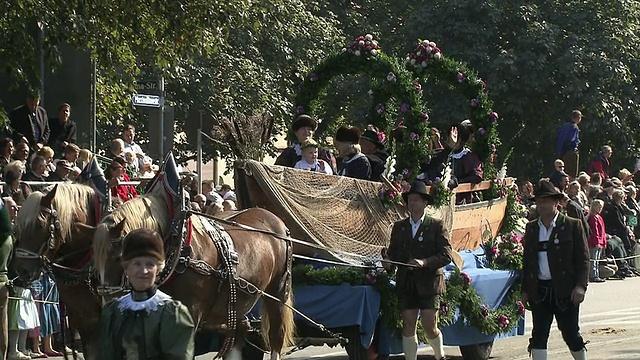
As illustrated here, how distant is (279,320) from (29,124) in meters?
6.69

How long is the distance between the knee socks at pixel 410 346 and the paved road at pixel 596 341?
2.05 metres

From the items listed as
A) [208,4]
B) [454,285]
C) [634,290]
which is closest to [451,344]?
[454,285]

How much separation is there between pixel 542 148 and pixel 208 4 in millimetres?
17905

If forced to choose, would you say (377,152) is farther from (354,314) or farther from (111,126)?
(111,126)

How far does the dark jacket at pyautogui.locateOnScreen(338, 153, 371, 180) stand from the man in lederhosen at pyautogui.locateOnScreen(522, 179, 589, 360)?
249cm

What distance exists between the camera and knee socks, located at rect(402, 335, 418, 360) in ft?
38.1

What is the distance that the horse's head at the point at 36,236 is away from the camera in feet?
31.4

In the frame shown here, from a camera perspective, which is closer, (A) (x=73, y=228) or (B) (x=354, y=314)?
(A) (x=73, y=228)

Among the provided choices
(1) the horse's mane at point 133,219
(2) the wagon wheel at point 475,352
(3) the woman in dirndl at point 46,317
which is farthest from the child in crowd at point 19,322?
(2) the wagon wheel at point 475,352

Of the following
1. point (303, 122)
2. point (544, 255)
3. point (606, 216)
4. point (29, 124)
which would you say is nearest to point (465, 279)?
point (544, 255)

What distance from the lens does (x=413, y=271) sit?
11617 mm

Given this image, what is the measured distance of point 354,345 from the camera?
39.0 feet

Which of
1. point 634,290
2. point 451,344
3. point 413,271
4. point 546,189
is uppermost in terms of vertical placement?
point 546,189

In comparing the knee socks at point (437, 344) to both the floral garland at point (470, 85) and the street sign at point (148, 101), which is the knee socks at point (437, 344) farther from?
the street sign at point (148, 101)
